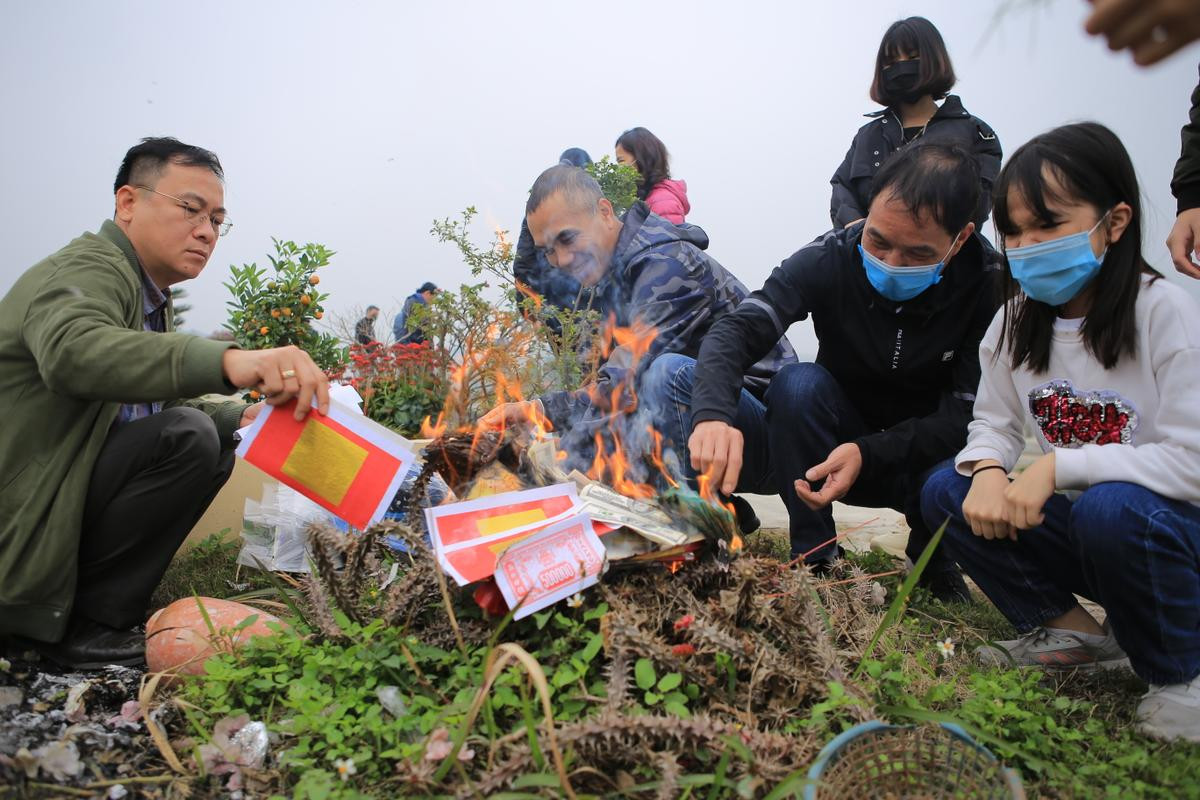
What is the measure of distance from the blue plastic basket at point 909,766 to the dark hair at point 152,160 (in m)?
2.99

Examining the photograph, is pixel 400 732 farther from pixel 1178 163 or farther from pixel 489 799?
pixel 1178 163

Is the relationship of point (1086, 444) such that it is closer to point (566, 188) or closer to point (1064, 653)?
point (1064, 653)

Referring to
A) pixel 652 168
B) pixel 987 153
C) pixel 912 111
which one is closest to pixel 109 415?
pixel 652 168

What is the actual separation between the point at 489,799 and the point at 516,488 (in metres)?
1.25

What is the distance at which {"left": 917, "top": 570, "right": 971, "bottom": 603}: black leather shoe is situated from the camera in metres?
3.32

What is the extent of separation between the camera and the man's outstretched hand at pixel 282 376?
2182 mm

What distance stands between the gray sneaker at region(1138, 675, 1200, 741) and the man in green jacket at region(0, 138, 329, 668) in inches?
94.8

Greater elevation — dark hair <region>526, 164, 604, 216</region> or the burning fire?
dark hair <region>526, 164, 604, 216</region>

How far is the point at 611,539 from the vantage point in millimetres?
2205

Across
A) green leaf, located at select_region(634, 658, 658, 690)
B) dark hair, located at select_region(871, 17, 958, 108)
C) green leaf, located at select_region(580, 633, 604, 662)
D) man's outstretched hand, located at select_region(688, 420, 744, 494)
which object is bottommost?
green leaf, located at select_region(634, 658, 658, 690)

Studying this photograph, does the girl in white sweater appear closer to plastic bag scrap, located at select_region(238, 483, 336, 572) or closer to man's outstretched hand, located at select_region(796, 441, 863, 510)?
man's outstretched hand, located at select_region(796, 441, 863, 510)

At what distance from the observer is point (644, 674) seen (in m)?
1.85

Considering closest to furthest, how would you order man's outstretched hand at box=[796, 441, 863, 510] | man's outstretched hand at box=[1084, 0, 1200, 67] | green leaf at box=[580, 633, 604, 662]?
man's outstretched hand at box=[1084, 0, 1200, 67], green leaf at box=[580, 633, 604, 662], man's outstretched hand at box=[796, 441, 863, 510]

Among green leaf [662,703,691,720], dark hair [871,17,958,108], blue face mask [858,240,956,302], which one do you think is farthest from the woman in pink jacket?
green leaf [662,703,691,720]
